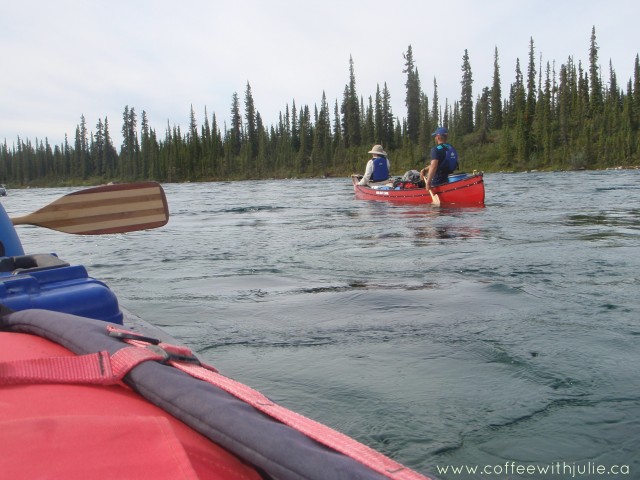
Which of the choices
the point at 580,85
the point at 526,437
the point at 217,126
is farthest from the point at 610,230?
the point at 217,126

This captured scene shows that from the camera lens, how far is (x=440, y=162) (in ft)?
43.8

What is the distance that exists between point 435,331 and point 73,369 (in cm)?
278

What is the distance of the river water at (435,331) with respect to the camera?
7.63ft

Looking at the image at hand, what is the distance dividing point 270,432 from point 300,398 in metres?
1.69

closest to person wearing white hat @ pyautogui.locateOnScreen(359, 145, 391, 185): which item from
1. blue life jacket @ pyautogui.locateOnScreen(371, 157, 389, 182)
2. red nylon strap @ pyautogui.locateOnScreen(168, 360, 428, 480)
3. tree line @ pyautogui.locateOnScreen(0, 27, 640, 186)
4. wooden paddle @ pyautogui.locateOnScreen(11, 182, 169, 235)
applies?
blue life jacket @ pyautogui.locateOnScreen(371, 157, 389, 182)

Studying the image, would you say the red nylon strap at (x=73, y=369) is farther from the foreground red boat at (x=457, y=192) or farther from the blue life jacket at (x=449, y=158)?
the blue life jacket at (x=449, y=158)

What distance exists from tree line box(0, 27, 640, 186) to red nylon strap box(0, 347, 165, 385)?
54412 millimetres

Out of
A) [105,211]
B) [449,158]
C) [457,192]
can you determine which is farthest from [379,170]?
[105,211]

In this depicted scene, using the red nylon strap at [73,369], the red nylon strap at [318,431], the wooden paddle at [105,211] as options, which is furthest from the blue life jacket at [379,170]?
the red nylon strap at [73,369]

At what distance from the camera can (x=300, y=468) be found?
1.01 metres

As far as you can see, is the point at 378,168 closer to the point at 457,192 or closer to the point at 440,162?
the point at 440,162

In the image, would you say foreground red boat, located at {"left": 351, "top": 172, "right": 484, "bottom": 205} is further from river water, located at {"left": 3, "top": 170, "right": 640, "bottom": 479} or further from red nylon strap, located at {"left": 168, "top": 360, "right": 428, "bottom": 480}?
red nylon strap, located at {"left": 168, "top": 360, "right": 428, "bottom": 480}

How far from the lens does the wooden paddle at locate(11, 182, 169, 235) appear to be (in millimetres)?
4035

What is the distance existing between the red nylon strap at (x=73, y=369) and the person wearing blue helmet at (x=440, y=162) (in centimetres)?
1215
